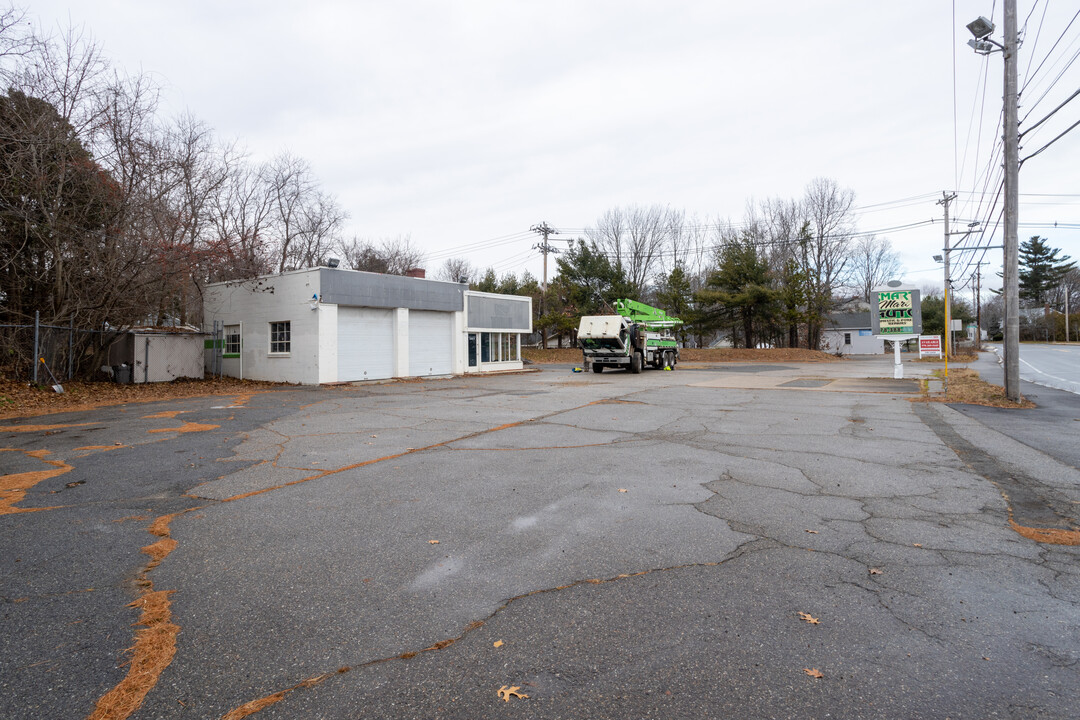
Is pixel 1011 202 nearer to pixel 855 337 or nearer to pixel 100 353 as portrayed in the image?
pixel 100 353

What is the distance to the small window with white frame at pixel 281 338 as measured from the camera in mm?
21953

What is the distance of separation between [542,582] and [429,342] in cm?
2261

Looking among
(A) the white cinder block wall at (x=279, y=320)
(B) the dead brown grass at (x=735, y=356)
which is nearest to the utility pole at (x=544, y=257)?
(B) the dead brown grass at (x=735, y=356)

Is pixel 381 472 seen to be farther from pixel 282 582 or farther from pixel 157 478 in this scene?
pixel 282 582

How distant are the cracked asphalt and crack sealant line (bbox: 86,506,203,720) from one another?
0.02 metres

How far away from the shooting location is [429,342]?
25688 mm

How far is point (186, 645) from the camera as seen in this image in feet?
9.78

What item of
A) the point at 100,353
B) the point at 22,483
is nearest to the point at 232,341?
the point at 100,353

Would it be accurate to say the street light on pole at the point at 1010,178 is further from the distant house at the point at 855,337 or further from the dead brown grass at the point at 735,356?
the distant house at the point at 855,337

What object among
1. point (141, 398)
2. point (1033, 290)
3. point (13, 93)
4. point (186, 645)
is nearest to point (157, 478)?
point (186, 645)

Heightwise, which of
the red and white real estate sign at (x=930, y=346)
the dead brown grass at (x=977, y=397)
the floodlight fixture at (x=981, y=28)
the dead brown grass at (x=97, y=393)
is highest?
the floodlight fixture at (x=981, y=28)

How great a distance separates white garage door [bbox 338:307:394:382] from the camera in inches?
864

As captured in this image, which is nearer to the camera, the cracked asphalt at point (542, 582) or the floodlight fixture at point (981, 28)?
the cracked asphalt at point (542, 582)

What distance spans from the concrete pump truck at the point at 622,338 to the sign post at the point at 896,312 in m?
10.3
